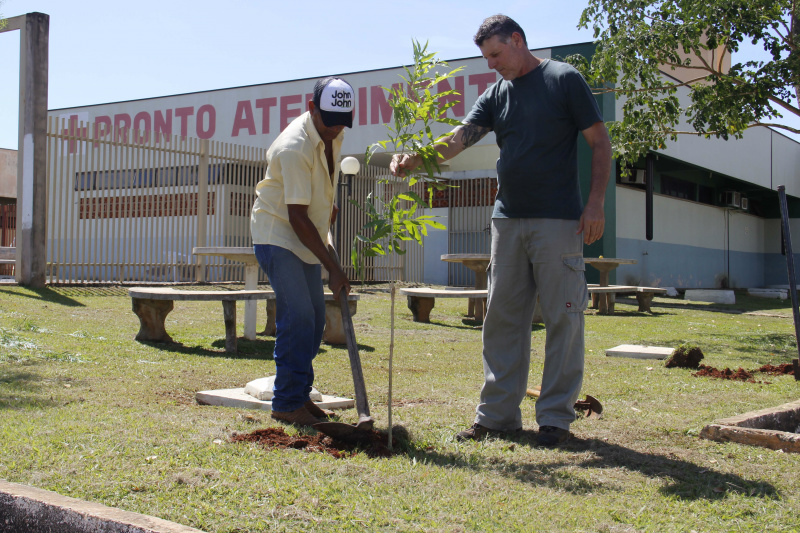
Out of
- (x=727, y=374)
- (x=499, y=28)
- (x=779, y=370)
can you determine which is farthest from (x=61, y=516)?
(x=779, y=370)

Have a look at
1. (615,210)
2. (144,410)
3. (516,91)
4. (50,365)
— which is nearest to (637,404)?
(516,91)

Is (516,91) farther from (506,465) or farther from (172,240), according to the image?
(172,240)

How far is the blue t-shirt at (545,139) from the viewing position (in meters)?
3.61

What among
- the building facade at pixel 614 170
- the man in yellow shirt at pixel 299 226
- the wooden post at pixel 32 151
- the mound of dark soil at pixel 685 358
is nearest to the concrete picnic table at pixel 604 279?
the building facade at pixel 614 170

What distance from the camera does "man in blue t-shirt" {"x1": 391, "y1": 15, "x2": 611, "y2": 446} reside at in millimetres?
3590

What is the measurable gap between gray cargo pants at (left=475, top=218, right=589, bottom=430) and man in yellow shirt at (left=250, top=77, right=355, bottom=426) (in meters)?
0.81

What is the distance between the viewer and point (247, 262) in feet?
25.2

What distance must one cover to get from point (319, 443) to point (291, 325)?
657mm

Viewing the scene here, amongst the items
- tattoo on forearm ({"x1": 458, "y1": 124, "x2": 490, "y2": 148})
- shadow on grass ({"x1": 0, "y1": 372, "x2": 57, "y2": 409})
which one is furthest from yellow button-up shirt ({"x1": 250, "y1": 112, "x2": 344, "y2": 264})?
shadow on grass ({"x1": 0, "y1": 372, "x2": 57, "y2": 409})

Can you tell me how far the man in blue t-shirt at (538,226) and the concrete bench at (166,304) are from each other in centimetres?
341

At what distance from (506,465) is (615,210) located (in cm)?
1849

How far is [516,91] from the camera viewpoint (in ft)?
12.4

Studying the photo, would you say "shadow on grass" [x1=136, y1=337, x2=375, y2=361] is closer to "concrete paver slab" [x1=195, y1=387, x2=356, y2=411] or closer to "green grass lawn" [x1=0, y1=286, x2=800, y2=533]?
"green grass lawn" [x1=0, y1=286, x2=800, y2=533]

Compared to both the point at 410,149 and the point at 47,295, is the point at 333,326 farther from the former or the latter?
the point at 47,295
